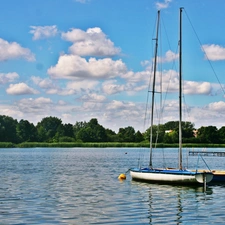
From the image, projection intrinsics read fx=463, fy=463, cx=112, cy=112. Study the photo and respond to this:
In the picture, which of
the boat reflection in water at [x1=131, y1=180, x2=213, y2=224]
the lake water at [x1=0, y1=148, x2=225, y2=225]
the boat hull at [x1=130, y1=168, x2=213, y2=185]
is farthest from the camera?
the boat hull at [x1=130, y1=168, x2=213, y2=185]

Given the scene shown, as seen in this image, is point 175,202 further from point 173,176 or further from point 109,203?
point 173,176

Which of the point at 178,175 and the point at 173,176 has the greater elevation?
the point at 178,175

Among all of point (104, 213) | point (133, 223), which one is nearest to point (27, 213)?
point (104, 213)

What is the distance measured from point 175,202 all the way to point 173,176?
930 cm

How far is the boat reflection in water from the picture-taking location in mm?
27578

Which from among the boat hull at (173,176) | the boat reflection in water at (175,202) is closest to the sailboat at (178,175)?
the boat hull at (173,176)

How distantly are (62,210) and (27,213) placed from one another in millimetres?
2328

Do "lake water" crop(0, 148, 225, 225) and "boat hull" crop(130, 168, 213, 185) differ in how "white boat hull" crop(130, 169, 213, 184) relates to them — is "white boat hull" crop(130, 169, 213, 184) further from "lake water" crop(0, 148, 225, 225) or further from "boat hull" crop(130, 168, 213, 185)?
"lake water" crop(0, 148, 225, 225)

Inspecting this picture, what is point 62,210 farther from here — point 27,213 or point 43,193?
point 43,193

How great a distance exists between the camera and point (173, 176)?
4325cm

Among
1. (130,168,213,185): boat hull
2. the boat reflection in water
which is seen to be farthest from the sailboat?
the boat reflection in water

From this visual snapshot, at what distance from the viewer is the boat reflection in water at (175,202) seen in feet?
90.5

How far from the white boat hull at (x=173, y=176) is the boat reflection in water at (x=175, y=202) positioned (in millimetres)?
622

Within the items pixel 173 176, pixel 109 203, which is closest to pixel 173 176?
pixel 173 176
